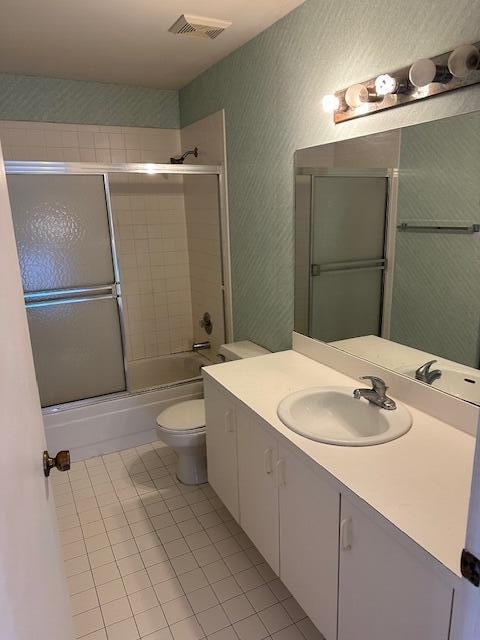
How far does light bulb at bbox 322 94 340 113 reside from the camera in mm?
1862

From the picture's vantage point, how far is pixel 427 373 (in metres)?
1.63

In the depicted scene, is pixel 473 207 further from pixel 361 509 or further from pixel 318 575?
pixel 318 575

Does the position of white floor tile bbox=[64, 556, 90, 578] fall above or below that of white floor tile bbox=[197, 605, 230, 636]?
above

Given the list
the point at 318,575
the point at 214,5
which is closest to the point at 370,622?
the point at 318,575

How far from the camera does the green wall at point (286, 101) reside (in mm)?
1502

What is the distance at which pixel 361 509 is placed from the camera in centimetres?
118

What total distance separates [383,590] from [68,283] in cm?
237

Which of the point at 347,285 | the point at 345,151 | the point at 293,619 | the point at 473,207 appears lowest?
the point at 293,619

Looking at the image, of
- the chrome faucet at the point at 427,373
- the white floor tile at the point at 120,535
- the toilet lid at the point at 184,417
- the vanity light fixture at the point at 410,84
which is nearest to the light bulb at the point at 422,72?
the vanity light fixture at the point at 410,84

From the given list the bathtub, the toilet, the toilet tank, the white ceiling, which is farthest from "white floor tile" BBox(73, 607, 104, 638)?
the white ceiling

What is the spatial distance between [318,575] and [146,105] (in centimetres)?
333

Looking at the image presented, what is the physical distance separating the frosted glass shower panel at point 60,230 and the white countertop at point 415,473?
148 centimetres

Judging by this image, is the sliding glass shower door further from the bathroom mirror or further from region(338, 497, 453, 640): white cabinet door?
region(338, 497, 453, 640): white cabinet door

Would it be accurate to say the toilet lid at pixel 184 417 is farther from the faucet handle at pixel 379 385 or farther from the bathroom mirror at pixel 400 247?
the faucet handle at pixel 379 385
